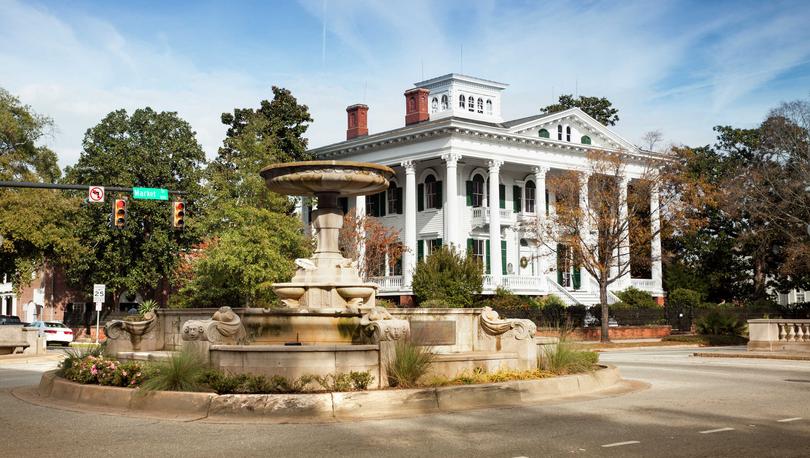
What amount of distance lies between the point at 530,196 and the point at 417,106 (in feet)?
30.8

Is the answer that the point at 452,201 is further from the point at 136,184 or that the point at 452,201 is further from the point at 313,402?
the point at 313,402

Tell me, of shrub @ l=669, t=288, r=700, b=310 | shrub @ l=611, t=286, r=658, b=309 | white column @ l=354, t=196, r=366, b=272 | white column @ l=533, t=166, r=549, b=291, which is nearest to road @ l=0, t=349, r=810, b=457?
white column @ l=354, t=196, r=366, b=272

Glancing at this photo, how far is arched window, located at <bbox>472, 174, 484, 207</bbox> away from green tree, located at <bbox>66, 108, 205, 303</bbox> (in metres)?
16.9

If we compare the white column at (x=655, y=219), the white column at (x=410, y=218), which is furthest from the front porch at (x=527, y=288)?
the white column at (x=655, y=219)

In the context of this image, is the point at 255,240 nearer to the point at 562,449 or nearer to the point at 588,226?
the point at 588,226

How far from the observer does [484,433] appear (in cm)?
1065

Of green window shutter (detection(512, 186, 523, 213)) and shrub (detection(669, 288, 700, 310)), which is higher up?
Answer: green window shutter (detection(512, 186, 523, 213))

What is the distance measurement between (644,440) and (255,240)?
33.9 m

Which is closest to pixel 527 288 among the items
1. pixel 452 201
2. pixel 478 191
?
pixel 452 201

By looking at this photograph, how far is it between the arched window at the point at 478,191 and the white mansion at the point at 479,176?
0.21ft

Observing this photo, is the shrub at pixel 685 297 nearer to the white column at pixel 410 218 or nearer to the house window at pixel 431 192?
the house window at pixel 431 192

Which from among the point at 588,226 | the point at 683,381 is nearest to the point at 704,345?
the point at 588,226

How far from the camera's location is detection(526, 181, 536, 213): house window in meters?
58.6

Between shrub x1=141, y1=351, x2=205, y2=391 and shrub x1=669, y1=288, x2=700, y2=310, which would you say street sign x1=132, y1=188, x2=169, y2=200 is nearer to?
shrub x1=141, y1=351, x2=205, y2=391
